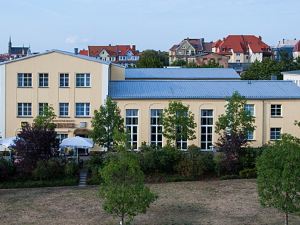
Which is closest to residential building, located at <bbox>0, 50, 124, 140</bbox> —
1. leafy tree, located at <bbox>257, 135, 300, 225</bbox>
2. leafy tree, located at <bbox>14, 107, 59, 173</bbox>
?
leafy tree, located at <bbox>14, 107, 59, 173</bbox>

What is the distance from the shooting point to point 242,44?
131 m

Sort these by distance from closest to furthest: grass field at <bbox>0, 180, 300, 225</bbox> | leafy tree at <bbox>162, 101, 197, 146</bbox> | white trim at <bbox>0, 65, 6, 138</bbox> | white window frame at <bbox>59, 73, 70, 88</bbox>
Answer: grass field at <bbox>0, 180, 300, 225</bbox>
leafy tree at <bbox>162, 101, 197, 146</bbox>
white trim at <bbox>0, 65, 6, 138</bbox>
white window frame at <bbox>59, 73, 70, 88</bbox>

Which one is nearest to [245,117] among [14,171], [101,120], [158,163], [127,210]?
[158,163]

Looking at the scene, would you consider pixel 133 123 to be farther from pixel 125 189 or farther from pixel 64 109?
pixel 125 189

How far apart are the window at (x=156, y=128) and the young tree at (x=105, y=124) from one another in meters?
5.36

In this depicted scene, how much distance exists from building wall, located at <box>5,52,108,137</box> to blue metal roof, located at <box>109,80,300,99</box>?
167 centimetres

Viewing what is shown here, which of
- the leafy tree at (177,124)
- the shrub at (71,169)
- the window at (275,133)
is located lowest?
the shrub at (71,169)

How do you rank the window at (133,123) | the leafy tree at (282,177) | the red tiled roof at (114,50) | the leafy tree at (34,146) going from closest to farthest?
the leafy tree at (282,177) → the leafy tree at (34,146) → the window at (133,123) → the red tiled roof at (114,50)

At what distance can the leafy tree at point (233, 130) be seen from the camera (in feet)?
123

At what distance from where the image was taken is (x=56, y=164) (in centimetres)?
3634

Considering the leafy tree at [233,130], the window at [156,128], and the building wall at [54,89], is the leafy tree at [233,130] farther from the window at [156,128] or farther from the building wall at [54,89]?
the building wall at [54,89]

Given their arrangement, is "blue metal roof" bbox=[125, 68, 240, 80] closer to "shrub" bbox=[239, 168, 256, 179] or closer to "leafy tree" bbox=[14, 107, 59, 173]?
"leafy tree" bbox=[14, 107, 59, 173]

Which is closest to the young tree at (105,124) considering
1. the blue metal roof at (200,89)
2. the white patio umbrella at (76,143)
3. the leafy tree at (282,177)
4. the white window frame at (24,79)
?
the white patio umbrella at (76,143)

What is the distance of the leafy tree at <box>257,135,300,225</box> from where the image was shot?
23266mm
